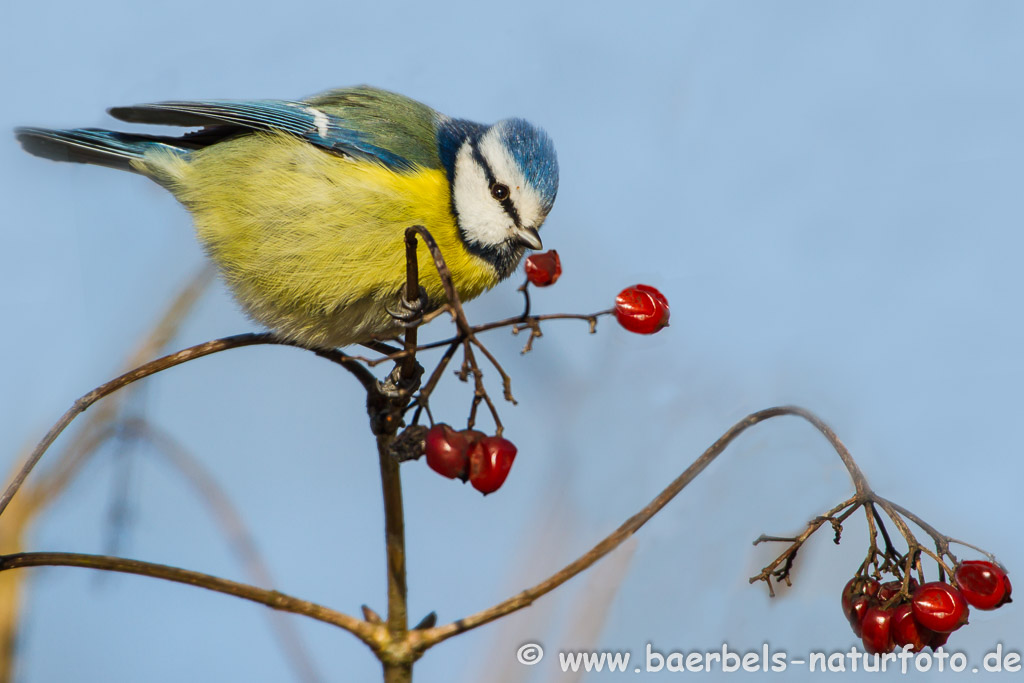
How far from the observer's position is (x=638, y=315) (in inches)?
51.5

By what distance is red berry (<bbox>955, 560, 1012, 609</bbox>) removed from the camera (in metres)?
1.18

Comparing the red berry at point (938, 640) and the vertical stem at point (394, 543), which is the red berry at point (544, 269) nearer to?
the vertical stem at point (394, 543)

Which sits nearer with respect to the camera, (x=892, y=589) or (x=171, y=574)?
(x=171, y=574)

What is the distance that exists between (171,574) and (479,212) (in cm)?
114

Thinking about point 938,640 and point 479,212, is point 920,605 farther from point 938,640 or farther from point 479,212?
point 479,212

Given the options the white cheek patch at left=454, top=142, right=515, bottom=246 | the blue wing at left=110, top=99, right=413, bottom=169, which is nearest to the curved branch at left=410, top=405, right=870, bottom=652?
the white cheek patch at left=454, top=142, right=515, bottom=246

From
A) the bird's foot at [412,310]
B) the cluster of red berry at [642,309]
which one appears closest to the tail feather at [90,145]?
the bird's foot at [412,310]

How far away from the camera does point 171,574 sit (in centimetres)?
98

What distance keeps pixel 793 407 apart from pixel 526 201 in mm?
1002

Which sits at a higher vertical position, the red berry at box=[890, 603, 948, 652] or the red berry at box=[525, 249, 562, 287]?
the red berry at box=[525, 249, 562, 287]

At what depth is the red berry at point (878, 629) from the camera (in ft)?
3.84

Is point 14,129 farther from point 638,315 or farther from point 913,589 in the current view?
point 913,589

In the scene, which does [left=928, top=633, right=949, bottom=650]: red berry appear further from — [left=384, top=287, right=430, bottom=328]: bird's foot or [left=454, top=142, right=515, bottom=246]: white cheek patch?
[left=454, top=142, right=515, bottom=246]: white cheek patch

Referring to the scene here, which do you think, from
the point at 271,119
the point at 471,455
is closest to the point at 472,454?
the point at 471,455
